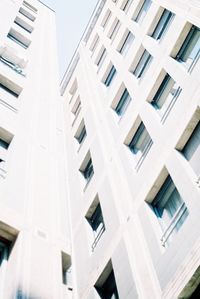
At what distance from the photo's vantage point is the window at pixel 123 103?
16734mm

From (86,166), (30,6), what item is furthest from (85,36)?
(86,166)

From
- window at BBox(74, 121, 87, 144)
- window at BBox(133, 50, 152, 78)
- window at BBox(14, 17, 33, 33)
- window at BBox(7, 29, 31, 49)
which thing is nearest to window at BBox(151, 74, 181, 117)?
window at BBox(133, 50, 152, 78)

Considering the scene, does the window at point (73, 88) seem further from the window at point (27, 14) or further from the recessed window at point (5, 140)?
the recessed window at point (5, 140)

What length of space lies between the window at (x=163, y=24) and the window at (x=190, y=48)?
237 cm

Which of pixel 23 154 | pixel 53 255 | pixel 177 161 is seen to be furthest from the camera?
pixel 23 154

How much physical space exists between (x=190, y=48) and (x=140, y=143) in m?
3.43

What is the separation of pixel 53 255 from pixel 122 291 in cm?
277

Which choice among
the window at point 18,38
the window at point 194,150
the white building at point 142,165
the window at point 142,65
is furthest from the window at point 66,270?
the window at point 18,38

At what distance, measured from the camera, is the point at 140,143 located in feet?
45.3

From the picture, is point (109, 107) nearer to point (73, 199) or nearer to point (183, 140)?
point (73, 199)

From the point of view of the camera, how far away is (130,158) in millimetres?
13430

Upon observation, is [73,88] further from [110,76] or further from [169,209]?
[169,209]

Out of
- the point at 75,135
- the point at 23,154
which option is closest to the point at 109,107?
the point at 75,135

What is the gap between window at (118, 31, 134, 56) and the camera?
786 inches
